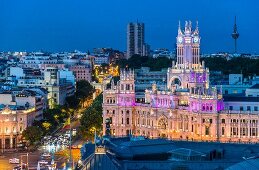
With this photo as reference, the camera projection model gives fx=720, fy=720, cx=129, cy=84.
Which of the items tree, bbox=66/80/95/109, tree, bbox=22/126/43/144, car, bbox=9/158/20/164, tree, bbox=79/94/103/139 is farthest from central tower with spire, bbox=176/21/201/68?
tree, bbox=66/80/95/109

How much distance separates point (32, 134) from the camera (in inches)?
4555

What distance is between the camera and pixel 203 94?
108 meters

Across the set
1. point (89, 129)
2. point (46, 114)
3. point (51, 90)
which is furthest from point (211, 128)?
point (51, 90)

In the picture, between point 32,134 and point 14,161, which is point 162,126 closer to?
point 32,134

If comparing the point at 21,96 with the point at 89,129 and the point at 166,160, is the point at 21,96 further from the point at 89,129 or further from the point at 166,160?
the point at 166,160

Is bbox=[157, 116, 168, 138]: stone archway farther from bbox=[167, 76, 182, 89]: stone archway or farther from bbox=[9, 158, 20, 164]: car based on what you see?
bbox=[9, 158, 20, 164]: car

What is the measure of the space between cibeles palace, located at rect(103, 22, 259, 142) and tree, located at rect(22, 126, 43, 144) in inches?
443

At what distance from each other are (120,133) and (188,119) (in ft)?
42.6

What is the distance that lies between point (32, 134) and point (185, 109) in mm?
25124

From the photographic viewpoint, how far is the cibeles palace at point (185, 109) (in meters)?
106

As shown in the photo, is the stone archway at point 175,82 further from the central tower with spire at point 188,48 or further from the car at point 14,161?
the car at point 14,161

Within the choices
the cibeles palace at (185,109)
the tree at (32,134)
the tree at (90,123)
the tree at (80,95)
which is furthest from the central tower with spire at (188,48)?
the tree at (80,95)

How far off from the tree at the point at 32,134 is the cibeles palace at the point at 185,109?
1124 cm

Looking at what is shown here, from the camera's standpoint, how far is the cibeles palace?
10594 centimetres
